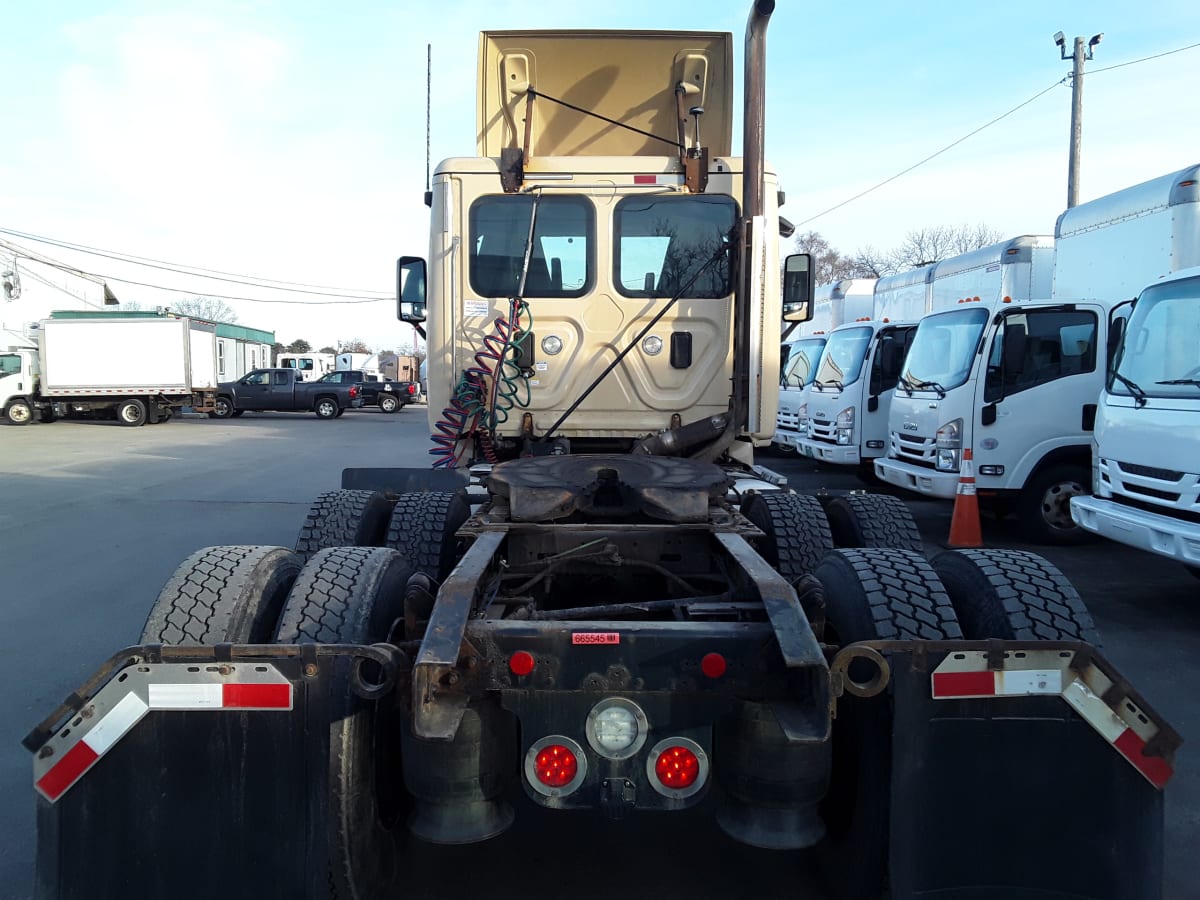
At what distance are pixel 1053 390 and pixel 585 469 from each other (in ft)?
22.8

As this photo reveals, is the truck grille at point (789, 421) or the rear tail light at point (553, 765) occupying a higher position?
the truck grille at point (789, 421)

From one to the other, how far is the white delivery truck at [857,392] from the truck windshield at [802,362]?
3.18ft

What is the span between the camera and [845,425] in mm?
12680

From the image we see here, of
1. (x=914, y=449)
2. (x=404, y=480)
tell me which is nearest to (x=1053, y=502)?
(x=914, y=449)

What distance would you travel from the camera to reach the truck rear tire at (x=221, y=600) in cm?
272

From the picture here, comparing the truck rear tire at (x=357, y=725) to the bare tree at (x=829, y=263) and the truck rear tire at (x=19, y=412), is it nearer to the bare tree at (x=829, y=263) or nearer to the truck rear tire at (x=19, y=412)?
the truck rear tire at (x=19, y=412)

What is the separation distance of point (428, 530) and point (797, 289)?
283cm

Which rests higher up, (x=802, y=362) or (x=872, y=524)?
(x=802, y=362)

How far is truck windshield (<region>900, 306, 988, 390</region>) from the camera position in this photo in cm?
938

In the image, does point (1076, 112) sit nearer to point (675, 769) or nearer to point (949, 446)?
point (949, 446)

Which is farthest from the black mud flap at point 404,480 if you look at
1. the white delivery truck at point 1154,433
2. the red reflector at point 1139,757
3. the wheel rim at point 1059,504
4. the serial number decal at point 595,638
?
the wheel rim at point 1059,504

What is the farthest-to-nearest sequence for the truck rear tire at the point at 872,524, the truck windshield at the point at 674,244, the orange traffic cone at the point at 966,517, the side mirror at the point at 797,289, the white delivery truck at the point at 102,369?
the white delivery truck at the point at 102,369, the orange traffic cone at the point at 966,517, the side mirror at the point at 797,289, the truck windshield at the point at 674,244, the truck rear tire at the point at 872,524

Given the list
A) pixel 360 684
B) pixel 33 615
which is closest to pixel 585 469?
pixel 360 684

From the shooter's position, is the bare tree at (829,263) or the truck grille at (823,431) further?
the bare tree at (829,263)
